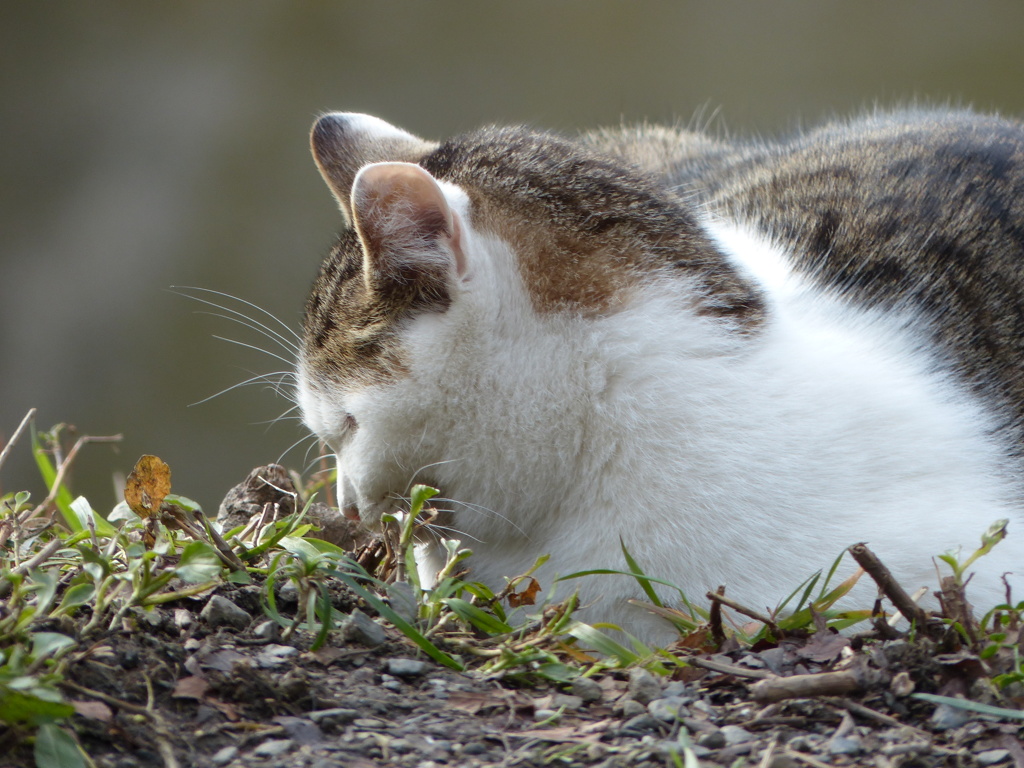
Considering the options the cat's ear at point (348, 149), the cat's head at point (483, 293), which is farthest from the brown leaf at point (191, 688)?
the cat's ear at point (348, 149)

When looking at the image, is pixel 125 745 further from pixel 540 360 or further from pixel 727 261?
pixel 727 261

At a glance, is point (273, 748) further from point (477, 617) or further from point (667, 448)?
point (667, 448)

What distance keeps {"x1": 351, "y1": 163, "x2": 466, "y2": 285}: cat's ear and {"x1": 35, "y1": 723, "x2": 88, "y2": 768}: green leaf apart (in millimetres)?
686

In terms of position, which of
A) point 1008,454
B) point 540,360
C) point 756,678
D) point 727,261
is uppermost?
point 727,261

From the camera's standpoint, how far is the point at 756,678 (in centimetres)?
106

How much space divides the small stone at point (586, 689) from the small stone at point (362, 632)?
23 centimetres

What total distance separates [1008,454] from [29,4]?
471cm

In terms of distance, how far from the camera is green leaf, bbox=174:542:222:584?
1043mm

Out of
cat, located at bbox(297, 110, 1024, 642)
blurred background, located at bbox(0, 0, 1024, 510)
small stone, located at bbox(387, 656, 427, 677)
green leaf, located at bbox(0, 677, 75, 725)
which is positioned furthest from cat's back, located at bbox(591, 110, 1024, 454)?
blurred background, located at bbox(0, 0, 1024, 510)

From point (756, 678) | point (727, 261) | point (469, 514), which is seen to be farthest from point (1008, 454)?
point (469, 514)

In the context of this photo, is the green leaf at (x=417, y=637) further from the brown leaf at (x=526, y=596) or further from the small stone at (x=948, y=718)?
the small stone at (x=948, y=718)

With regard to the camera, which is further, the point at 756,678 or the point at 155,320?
the point at 155,320

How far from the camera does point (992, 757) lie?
935 millimetres

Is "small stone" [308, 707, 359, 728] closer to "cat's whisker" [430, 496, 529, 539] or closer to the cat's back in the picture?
"cat's whisker" [430, 496, 529, 539]
